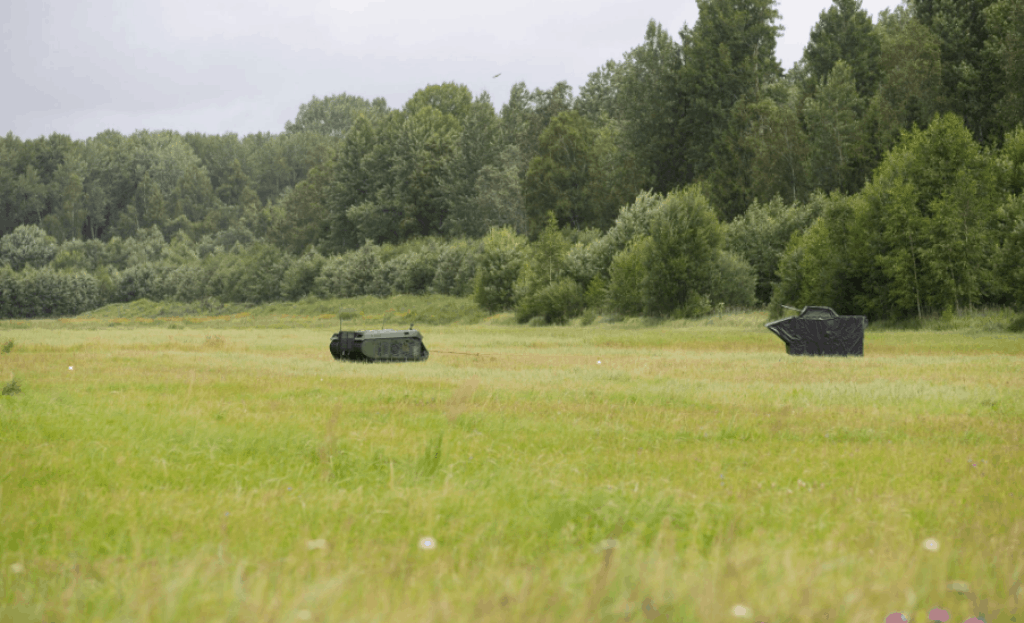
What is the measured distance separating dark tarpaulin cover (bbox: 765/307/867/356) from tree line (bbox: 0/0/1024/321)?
53.8 ft

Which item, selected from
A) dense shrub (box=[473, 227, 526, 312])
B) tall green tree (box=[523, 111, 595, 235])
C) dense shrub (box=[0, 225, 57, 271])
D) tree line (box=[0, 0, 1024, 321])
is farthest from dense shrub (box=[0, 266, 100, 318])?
dense shrub (box=[473, 227, 526, 312])

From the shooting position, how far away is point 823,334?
26891 mm

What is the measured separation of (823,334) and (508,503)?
2244 cm

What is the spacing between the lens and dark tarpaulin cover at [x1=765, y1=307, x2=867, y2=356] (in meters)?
26.8

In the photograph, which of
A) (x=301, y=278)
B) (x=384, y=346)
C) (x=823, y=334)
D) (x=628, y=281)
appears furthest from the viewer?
(x=301, y=278)

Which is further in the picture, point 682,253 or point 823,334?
point 682,253

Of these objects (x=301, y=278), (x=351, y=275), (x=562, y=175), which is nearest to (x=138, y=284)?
(x=301, y=278)

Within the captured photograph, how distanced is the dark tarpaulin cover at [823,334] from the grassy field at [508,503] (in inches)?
430

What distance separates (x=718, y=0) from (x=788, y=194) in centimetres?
2113

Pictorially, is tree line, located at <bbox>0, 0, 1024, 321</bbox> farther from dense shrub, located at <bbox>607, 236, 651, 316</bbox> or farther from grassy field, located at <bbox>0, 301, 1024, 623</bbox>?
grassy field, located at <bbox>0, 301, 1024, 623</bbox>

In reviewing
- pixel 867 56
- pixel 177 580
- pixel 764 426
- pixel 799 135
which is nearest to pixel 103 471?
pixel 177 580

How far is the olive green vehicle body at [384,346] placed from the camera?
25.8 metres

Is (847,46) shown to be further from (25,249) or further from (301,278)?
(25,249)

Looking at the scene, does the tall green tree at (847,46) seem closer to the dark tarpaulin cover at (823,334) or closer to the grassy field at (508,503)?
the dark tarpaulin cover at (823,334)
